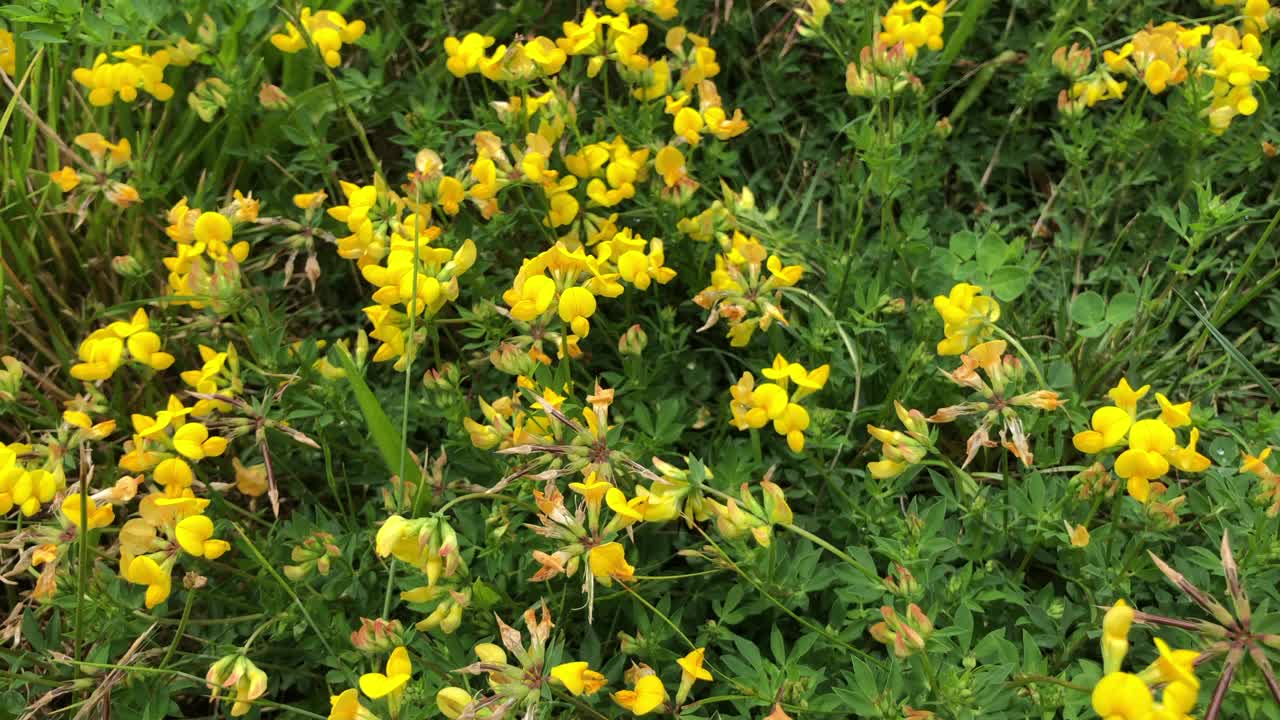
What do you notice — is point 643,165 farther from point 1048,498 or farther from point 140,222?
point 140,222

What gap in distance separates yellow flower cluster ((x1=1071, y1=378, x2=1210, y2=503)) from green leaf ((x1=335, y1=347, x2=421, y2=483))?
122 centimetres

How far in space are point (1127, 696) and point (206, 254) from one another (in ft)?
6.78

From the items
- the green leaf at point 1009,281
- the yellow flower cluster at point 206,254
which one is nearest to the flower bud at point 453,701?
the yellow flower cluster at point 206,254

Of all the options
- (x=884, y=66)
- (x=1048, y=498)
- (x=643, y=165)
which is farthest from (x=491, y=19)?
(x=1048, y=498)

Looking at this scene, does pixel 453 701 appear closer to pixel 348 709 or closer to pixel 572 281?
pixel 348 709

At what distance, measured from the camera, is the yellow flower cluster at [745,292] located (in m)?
2.18

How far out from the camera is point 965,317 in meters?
2.07

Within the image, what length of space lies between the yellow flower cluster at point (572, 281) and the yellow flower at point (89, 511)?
85 centimetres

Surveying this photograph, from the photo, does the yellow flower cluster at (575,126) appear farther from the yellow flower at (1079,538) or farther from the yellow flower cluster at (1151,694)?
the yellow flower cluster at (1151,694)

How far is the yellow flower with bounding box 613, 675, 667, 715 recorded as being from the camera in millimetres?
1758

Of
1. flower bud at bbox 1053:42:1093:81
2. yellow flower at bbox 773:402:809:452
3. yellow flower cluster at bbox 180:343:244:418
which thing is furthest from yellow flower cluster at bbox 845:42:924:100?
yellow flower cluster at bbox 180:343:244:418

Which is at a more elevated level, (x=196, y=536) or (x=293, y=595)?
(x=196, y=536)

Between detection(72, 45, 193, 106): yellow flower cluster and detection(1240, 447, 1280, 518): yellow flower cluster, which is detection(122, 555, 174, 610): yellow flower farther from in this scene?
detection(1240, 447, 1280, 518): yellow flower cluster

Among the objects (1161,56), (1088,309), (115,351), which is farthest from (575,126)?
(1161,56)
